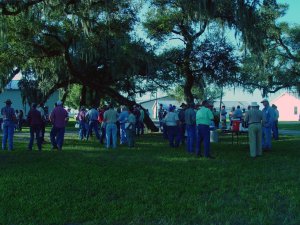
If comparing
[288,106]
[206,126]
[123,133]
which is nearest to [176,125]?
[123,133]

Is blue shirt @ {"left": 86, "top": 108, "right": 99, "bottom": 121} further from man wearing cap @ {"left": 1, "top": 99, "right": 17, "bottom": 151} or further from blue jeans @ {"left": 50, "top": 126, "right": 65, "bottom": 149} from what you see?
man wearing cap @ {"left": 1, "top": 99, "right": 17, "bottom": 151}

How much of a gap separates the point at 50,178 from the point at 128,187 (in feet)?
6.32

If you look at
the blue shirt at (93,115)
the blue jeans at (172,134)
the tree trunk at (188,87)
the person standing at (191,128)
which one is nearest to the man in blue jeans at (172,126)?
the blue jeans at (172,134)

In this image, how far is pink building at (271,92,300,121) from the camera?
8219cm

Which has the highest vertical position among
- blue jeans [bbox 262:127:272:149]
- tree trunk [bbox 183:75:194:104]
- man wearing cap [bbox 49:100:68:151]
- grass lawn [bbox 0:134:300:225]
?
tree trunk [bbox 183:75:194:104]

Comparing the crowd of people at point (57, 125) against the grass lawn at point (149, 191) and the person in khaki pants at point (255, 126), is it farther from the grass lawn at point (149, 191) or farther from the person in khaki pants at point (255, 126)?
the person in khaki pants at point (255, 126)

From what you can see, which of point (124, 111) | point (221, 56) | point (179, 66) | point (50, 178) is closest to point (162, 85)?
point (179, 66)

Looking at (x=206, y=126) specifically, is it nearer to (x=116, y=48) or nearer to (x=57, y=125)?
(x=57, y=125)

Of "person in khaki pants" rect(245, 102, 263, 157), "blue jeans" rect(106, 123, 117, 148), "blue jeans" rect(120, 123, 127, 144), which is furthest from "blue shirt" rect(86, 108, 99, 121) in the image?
"person in khaki pants" rect(245, 102, 263, 157)

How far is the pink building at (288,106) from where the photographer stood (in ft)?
270

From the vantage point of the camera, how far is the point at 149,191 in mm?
8227

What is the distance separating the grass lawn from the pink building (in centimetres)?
7237

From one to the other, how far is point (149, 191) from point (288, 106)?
80.0 meters

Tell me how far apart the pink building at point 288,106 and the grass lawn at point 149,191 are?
72.4 meters
